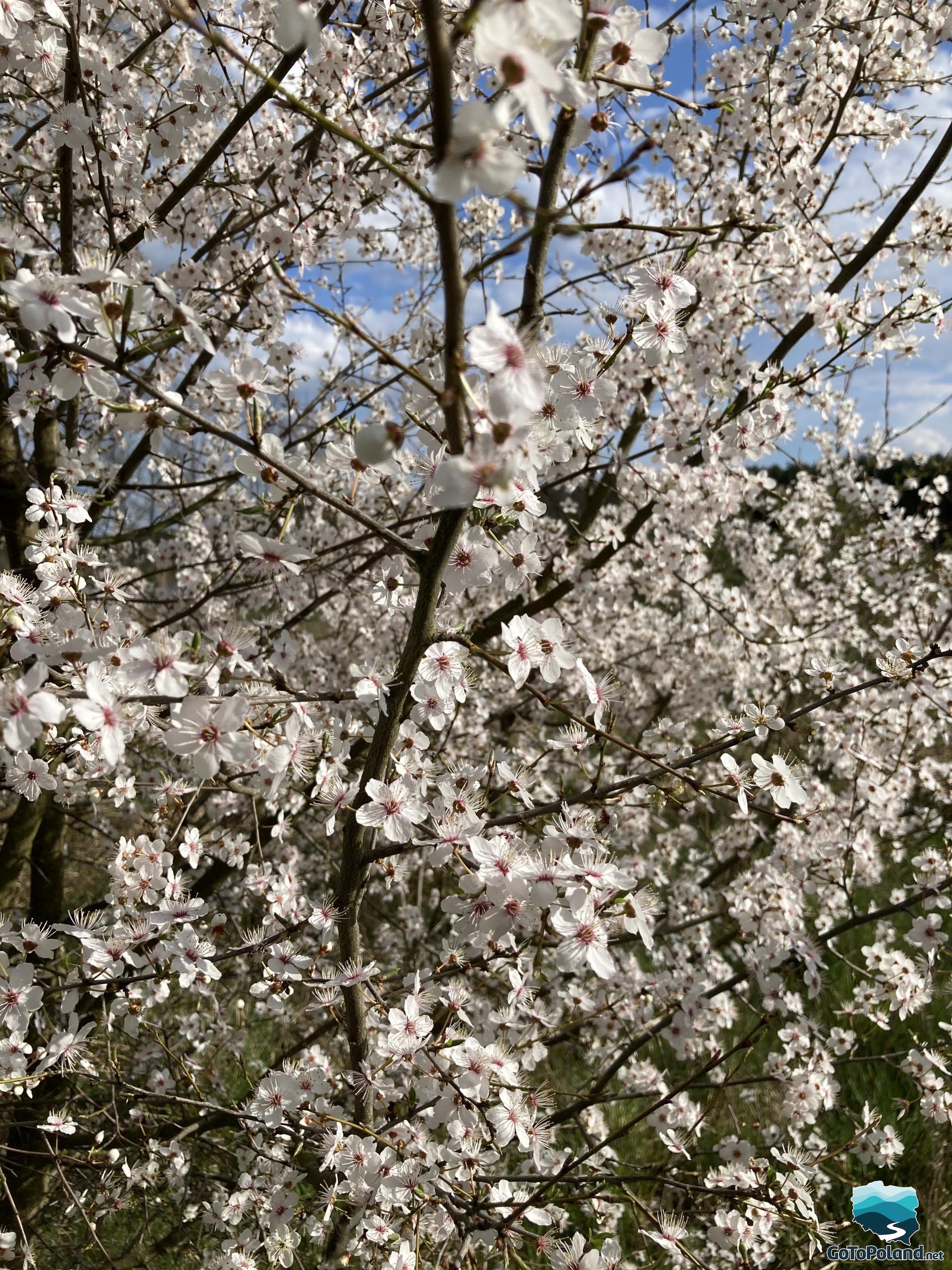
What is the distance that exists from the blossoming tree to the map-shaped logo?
4.2 inches

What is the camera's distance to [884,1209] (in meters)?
2.96

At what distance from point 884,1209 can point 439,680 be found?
301 cm

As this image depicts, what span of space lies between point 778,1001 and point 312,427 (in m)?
4.07

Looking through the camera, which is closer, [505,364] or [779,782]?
[505,364]

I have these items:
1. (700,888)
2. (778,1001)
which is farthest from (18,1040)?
(700,888)

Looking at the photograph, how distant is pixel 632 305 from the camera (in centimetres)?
147

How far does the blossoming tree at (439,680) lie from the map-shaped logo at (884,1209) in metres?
0.11

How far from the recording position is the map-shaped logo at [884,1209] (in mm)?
2801

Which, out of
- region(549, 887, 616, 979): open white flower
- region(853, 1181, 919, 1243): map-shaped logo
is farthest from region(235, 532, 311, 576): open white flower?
region(853, 1181, 919, 1243): map-shaped logo

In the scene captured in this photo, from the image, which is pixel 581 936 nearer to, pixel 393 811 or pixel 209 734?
pixel 393 811

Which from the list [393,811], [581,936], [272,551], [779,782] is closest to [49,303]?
[272,551]

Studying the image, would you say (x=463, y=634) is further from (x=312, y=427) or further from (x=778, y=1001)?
(x=312, y=427)

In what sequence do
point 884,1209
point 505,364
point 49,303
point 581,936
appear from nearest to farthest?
point 505,364 → point 49,303 → point 581,936 → point 884,1209

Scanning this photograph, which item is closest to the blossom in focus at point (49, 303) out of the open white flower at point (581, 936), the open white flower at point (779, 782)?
the open white flower at point (581, 936)
